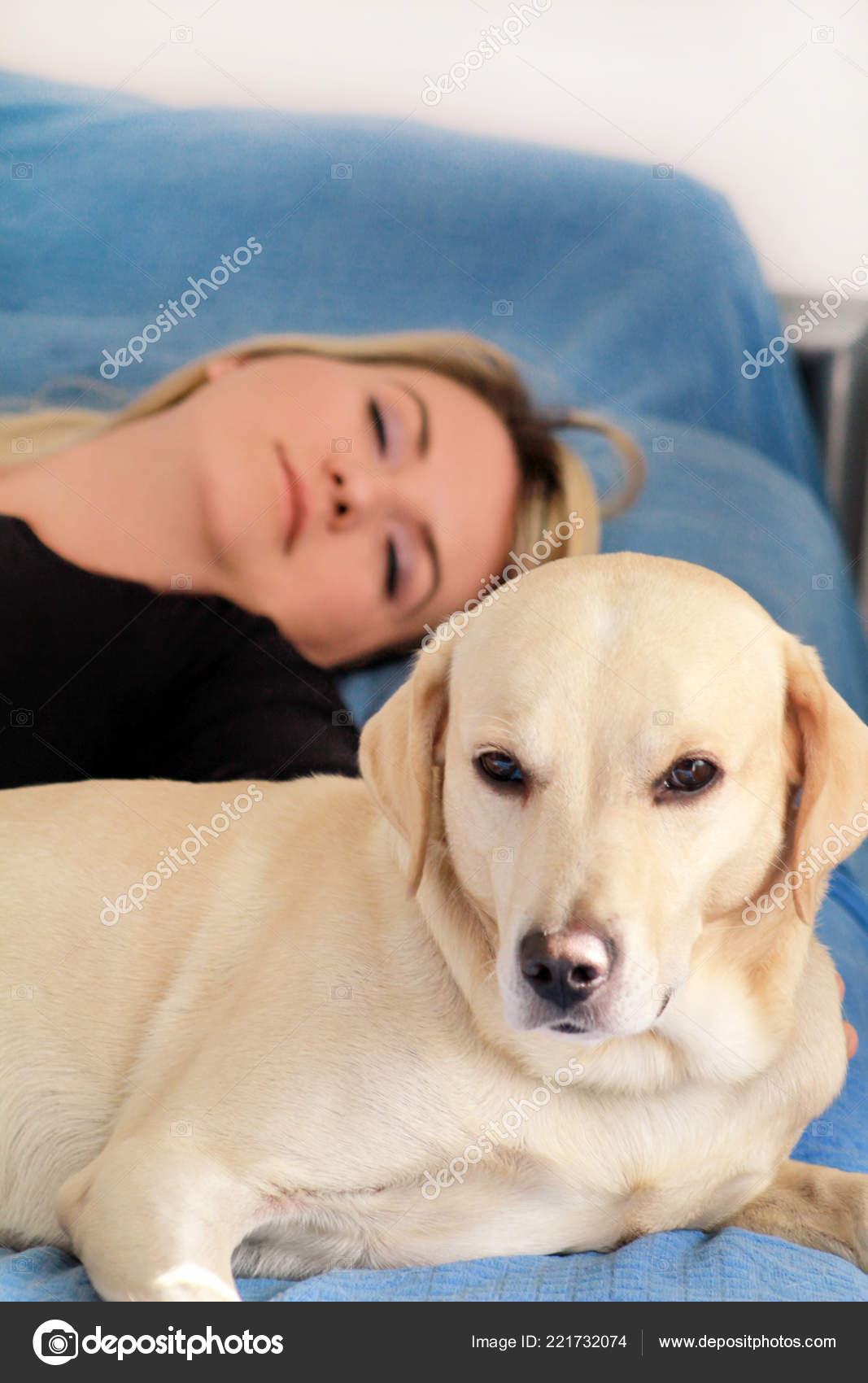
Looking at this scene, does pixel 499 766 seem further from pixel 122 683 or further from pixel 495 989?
pixel 122 683

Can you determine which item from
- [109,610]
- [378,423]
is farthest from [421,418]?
[109,610]

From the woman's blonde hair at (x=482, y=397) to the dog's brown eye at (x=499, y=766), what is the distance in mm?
2023

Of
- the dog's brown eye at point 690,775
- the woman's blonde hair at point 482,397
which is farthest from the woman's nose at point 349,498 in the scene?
the dog's brown eye at point 690,775

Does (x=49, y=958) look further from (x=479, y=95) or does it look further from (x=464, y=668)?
(x=479, y=95)

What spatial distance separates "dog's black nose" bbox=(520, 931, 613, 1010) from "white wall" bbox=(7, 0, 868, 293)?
2857mm

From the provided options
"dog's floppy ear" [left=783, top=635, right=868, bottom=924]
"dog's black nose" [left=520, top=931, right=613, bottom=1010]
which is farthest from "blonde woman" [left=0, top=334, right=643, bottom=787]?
"dog's black nose" [left=520, top=931, right=613, bottom=1010]

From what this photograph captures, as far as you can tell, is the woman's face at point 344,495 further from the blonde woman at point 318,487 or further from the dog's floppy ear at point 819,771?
the dog's floppy ear at point 819,771

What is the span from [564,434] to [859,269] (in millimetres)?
1057

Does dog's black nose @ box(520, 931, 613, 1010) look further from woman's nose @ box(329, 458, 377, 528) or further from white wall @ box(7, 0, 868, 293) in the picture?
white wall @ box(7, 0, 868, 293)

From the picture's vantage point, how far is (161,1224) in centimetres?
137

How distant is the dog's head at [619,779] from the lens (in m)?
1.29

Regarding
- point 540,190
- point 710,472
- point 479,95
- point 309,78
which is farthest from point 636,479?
point 309,78

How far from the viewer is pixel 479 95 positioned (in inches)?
141
